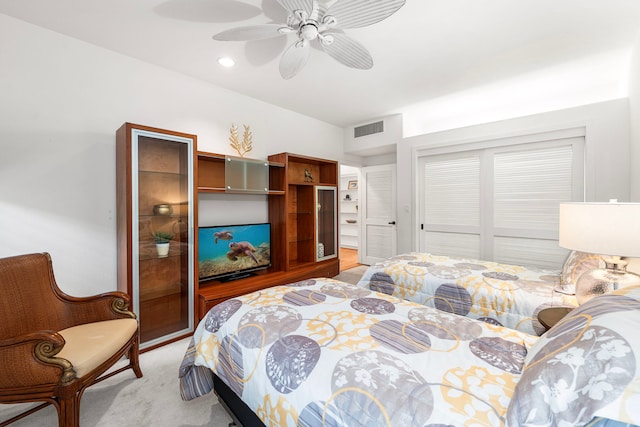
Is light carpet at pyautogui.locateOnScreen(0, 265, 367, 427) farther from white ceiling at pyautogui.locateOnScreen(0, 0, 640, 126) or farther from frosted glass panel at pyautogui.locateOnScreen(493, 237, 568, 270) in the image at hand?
frosted glass panel at pyautogui.locateOnScreen(493, 237, 568, 270)

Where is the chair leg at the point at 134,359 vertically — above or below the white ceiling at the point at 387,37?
below

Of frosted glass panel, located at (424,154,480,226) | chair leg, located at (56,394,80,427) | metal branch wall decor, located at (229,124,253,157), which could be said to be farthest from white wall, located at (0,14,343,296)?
frosted glass panel, located at (424,154,480,226)

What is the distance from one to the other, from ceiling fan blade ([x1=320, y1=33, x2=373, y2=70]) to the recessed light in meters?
1.09

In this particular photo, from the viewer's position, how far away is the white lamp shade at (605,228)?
1.40 metres

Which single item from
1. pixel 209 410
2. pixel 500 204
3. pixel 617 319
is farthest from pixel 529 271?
pixel 209 410

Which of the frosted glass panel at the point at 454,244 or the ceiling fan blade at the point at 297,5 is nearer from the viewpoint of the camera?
the ceiling fan blade at the point at 297,5

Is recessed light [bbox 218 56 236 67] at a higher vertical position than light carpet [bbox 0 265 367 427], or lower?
higher

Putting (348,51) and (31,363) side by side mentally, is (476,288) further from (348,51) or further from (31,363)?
(31,363)

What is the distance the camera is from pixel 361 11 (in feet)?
5.28

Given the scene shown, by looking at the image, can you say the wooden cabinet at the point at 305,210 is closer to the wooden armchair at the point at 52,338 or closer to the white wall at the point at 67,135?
the white wall at the point at 67,135

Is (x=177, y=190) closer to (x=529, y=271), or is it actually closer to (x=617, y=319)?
(x=617, y=319)

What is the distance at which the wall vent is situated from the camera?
14.8 ft

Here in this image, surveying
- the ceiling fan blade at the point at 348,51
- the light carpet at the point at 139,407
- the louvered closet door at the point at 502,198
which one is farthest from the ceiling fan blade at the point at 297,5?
the louvered closet door at the point at 502,198

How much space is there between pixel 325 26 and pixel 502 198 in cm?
320
